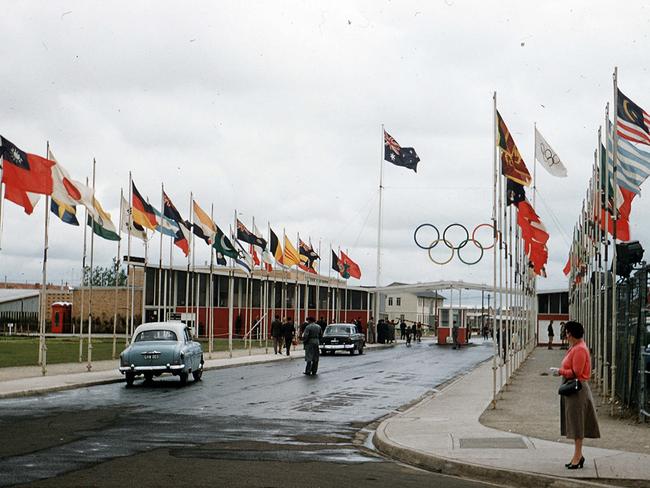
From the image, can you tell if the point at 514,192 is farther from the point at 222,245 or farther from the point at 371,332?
the point at 371,332

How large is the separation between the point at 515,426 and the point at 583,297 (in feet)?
84.5

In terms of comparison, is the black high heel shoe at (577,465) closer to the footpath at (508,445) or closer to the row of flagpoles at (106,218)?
the footpath at (508,445)

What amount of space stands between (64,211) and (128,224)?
6332 millimetres

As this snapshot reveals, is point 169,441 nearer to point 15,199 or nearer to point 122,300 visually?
point 15,199

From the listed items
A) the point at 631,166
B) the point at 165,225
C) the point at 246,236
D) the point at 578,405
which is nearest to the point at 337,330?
the point at 246,236

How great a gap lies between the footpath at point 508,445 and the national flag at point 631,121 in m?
5.25

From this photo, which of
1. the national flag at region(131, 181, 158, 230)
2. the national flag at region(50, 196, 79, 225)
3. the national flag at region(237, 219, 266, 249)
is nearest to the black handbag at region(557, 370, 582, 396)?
the national flag at region(50, 196, 79, 225)

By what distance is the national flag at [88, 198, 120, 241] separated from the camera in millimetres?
30484

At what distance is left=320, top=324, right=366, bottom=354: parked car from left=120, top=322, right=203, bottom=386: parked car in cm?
2222

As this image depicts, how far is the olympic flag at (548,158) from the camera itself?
26.0 m

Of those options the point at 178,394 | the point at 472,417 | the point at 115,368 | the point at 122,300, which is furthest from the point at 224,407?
the point at 122,300

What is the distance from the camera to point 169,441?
1340cm

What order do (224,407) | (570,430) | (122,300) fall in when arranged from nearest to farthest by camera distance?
1. (570,430)
2. (224,407)
3. (122,300)

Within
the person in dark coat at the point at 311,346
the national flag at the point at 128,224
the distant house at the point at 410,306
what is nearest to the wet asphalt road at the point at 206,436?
the person in dark coat at the point at 311,346
